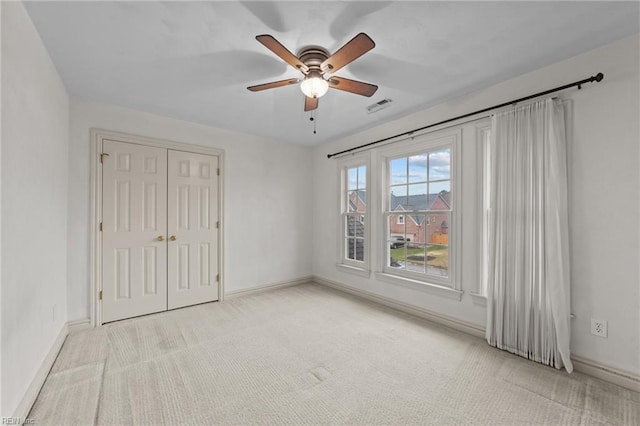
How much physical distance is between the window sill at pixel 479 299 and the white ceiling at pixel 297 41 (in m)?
2.11

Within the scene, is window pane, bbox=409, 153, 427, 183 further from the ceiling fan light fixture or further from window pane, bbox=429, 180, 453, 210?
the ceiling fan light fixture

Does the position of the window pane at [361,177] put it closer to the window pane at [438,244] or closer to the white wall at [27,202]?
the window pane at [438,244]

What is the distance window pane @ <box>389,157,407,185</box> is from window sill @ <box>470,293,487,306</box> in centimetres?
159

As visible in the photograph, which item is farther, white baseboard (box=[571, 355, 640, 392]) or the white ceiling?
white baseboard (box=[571, 355, 640, 392])

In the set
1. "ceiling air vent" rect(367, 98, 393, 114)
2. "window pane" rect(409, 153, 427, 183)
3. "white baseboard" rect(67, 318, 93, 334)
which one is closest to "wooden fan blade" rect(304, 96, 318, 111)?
"ceiling air vent" rect(367, 98, 393, 114)

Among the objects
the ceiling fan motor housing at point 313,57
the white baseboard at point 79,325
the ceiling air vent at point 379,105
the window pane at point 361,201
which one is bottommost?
the white baseboard at point 79,325

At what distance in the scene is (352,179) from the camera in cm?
457

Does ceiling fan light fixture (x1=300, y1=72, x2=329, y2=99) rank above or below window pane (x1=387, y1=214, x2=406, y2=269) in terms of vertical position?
above

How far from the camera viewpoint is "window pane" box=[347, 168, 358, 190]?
14.8 feet

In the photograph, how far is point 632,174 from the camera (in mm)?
1996

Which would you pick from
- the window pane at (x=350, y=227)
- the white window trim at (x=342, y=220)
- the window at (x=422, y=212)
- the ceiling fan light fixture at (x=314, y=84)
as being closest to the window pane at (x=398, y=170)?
the window at (x=422, y=212)

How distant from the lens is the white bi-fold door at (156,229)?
3.25m

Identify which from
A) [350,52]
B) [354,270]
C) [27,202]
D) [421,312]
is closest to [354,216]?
[354,270]

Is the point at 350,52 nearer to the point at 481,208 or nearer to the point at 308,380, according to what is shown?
the point at 481,208
